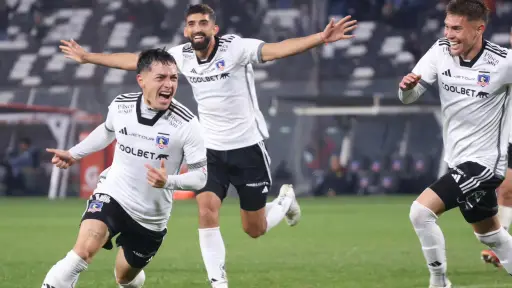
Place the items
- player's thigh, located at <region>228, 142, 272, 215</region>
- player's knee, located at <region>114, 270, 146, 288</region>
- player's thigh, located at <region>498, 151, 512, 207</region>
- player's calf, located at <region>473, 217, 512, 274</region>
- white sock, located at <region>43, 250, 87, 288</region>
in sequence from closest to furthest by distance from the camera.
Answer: white sock, located at <region>43, 250, 87, 288</region>, player's calf, located at <region>473, 217, 512, 274</region>, player's knee, located at <region>114, 270, 146, 288</region>, player's thigh, located at <region>228, 142, 272, 215</region>, player's thigh, located at <region>498, 151, 512, 207</region>

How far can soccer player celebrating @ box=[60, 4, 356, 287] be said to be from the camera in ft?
29.6

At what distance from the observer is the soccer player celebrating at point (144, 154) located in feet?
24.1

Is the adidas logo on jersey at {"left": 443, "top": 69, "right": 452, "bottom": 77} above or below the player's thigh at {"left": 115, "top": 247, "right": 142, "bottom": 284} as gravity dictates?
above

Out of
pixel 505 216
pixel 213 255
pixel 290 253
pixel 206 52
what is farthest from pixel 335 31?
pixel 290 253

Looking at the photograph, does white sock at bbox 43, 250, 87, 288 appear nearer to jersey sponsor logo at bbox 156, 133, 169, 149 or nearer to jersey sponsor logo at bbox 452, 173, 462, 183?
jersey sponsor logo at bbox 156, 133, 169, 149

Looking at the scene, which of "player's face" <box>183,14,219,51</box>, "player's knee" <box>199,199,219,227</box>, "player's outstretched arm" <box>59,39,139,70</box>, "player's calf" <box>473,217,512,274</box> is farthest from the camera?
"player's outstretched arm" <box>59,39,139,70</box>

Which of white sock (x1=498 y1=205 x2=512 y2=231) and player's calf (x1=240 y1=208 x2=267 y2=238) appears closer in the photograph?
player's calf (x1=240 y1=208 x2=267 y2=238)

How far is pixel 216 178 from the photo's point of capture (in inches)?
363

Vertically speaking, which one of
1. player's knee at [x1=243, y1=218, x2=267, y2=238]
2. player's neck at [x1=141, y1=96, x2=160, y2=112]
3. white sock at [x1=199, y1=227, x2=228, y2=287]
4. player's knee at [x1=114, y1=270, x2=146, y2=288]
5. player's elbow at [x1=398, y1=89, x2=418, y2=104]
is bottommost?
player's knee at [x1=243, y1=218, x2=267, y2=238]

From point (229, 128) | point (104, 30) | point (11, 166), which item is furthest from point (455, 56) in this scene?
point (104, 30)

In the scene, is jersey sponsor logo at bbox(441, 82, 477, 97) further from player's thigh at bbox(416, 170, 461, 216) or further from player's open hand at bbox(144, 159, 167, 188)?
player's open hand at bbox(144, 159, 167, 188)

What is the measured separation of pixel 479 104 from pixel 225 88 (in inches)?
89.9

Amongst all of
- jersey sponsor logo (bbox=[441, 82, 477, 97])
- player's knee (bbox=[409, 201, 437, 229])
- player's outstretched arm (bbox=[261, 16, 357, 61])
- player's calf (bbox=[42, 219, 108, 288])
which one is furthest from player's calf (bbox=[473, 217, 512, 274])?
player's calf (bbox=[42, 219, 108, 288])

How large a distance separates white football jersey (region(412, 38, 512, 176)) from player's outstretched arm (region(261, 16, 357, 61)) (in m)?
0.67
